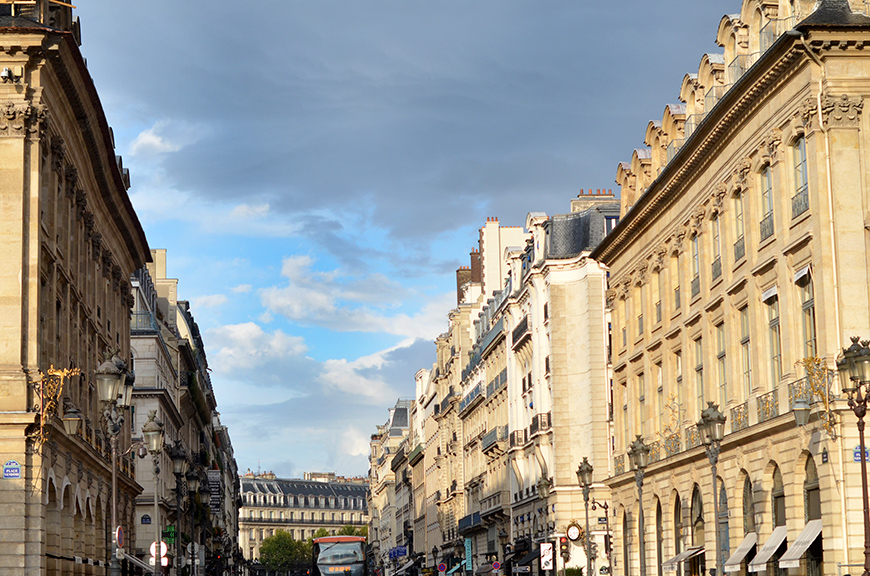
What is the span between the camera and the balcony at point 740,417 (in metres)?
40.4

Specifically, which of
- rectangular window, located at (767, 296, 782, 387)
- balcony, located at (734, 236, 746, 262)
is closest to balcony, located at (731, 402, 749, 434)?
rectangular window, located at (767, 296, 782, 387)

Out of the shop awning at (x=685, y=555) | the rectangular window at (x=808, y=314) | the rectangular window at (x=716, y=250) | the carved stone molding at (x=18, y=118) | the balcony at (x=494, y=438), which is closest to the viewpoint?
the carved stone molding at (x=18, y=118)

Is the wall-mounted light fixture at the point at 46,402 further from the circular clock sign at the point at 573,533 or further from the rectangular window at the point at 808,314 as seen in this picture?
the circular clock sign at the point at 573,533

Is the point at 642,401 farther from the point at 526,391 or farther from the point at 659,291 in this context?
the point at 526,391

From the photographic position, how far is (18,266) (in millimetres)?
32562

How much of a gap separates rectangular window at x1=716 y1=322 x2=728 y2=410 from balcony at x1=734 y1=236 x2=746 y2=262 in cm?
281

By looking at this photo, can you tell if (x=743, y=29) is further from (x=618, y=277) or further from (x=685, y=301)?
(x=618, y=277)

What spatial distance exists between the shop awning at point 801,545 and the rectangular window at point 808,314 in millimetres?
4434

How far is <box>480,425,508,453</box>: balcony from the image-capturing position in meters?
84.5

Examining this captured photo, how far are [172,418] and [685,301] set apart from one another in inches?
1687

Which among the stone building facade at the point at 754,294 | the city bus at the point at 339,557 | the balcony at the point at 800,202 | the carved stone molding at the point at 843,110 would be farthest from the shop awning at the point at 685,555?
the city bus at the point at 339,557

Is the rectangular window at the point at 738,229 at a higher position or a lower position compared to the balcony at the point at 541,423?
higher

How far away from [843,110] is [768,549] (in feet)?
40.1

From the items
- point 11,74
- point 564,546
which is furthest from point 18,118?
point 564,546
